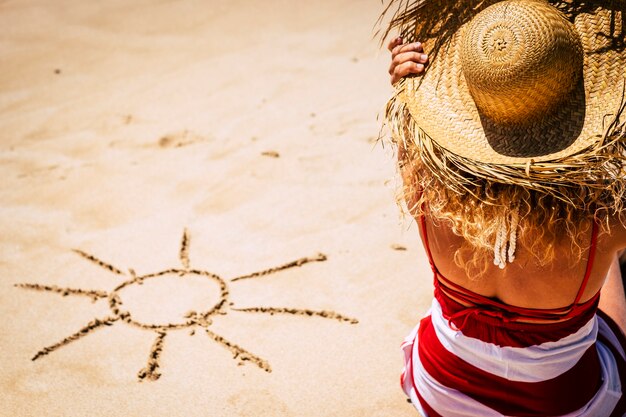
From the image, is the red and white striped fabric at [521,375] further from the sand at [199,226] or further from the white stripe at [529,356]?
the sand at [199,226]

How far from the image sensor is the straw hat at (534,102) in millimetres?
1381

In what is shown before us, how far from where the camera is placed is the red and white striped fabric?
1.65 metres

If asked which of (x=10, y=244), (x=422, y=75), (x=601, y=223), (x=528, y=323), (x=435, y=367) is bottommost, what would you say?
(x=10, y=244)

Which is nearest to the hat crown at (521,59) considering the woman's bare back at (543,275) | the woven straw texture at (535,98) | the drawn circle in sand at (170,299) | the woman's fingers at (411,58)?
the woven straw texture at (535,98)

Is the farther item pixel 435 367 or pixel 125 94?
pixel 125 94

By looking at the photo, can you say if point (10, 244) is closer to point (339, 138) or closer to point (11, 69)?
point (339, 138)

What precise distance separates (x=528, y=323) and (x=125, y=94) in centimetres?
365

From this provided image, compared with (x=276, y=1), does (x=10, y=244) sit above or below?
below

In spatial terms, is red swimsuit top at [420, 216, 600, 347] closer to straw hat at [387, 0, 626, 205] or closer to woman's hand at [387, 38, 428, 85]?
straw hat at [387, 0, 626, 205]

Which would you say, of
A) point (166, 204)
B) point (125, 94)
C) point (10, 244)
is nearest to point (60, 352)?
point (10, 244)

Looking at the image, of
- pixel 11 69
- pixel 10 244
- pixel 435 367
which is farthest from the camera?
pixel 11 69

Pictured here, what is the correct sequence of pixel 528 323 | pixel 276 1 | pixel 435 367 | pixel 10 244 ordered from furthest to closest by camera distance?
pixel 276 1
pixel 10 244
pixel 435 367
pixel 528 323

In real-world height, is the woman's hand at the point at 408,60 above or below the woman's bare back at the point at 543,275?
above

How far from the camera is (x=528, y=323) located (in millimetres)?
1624
